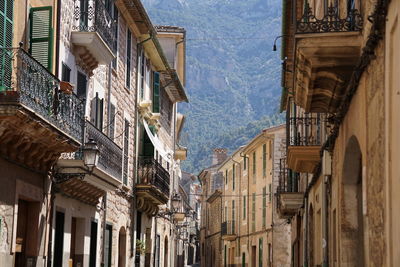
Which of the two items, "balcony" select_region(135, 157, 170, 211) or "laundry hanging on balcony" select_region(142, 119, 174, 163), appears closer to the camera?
"balcony" select_region(135, 157, 170, 211)

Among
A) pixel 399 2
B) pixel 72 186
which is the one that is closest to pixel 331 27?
pixel 399 2

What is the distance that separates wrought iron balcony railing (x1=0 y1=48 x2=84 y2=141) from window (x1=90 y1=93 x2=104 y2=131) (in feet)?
14.9

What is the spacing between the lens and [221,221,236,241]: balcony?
189 feet

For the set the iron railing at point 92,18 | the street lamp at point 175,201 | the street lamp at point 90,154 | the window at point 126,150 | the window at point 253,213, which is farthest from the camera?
the window at point 253,213

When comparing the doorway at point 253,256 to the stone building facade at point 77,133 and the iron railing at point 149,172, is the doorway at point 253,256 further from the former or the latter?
the iron railing at point 149,172

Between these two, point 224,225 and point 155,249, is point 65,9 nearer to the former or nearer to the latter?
point 155,249

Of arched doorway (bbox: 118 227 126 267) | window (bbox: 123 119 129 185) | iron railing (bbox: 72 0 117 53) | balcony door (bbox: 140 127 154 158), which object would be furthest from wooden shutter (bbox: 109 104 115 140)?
balcony door (bbox: 140 127 154 158)

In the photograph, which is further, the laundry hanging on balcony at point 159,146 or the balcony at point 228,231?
the balcony at point 228,231

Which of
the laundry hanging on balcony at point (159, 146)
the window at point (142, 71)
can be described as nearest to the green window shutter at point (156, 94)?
the laundry hanging on balcony at point (159, 146)

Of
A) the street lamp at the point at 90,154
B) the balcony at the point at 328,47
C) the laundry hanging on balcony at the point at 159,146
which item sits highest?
the laundry hanging on balcony at the point at 159,146

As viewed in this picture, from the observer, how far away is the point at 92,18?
A: 19906 mm

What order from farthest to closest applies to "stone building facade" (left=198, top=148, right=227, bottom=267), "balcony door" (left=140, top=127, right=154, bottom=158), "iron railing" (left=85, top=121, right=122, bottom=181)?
1. "stone building facade" (left=198, top=148, right=227, bottom=267)
2. "balcony door" (left=140, top=127, right=154, bottom=158)
3. "iron railing" (left=85, top=121, right=122, bottom=181)

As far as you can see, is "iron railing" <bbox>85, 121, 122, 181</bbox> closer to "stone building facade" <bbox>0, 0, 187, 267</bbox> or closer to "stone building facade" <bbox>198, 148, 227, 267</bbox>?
"stone building facade" <bbox>0, 0, 187, 267</bbox>

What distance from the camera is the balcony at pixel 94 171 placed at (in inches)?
705
